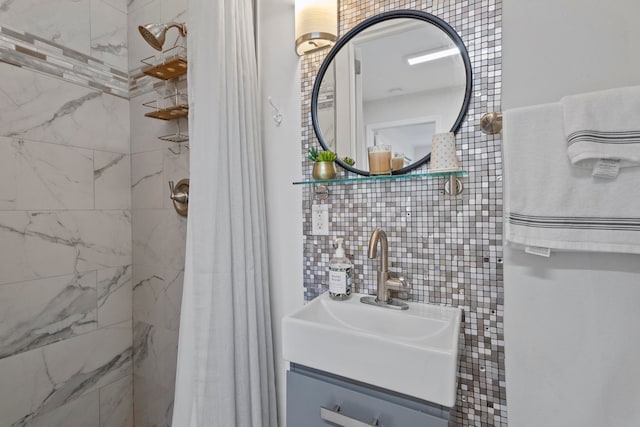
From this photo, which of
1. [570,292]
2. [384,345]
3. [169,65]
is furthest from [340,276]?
[169,65]

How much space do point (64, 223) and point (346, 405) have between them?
1543 mm

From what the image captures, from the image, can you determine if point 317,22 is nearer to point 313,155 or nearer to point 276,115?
point 276,115

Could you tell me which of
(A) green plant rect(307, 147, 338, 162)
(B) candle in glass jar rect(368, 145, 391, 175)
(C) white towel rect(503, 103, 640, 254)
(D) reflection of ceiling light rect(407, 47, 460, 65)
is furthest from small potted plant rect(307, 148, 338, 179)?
(C) white towel rect(503, 103, 640, 254)

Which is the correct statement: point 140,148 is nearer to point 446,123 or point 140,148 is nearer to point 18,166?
point 18,166

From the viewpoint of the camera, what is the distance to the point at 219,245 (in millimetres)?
1054

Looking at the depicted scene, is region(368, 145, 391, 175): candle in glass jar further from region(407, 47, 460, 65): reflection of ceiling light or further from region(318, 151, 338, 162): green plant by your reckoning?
region(407, 47, 460, 65): reflection of ceiling light

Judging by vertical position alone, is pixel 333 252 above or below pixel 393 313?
above

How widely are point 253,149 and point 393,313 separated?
2.58ft

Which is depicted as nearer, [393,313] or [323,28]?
[393,313]

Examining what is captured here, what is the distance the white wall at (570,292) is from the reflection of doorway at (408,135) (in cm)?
23

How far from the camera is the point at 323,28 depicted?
45.2 inches

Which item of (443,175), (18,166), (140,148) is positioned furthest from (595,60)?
(18,166)

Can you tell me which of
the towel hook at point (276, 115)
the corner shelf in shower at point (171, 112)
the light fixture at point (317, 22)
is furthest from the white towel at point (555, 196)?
the corner shelf in shower at point (171, 112)

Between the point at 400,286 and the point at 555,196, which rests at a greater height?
the point at 555,196
